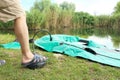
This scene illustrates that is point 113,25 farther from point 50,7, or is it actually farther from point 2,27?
point 2,27

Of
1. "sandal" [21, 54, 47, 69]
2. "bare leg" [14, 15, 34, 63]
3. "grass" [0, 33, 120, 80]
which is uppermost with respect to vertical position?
"bare leg" [14, 15, 34, 63]

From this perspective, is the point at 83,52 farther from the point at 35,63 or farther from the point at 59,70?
the point at 35,63

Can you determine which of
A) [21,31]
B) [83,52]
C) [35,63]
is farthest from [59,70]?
[83,52]

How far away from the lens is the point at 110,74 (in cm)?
333

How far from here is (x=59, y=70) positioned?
3.24 metres

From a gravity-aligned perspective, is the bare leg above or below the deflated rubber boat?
above

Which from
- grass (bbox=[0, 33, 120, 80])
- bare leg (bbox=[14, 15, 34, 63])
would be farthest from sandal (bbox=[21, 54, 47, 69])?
bare leg (bbox=[14, 15, 34, 63])

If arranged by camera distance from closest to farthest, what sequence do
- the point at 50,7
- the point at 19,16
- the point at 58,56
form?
the point at 19,16
the point at 58,56
the point at 50,7

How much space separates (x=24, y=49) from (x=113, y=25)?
777 inches

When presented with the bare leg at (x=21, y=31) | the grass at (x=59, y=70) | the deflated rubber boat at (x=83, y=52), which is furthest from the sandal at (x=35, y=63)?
the deflated rubber boat at (x=83, y=52)

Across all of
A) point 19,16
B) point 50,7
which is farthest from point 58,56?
point 50,7

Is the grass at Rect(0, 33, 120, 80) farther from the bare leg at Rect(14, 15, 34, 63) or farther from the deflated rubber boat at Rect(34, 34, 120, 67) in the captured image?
the bare leg at Rect(14, 15, 34, 63)

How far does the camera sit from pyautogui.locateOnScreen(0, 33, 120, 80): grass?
3.02m

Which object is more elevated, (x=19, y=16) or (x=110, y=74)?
(x=19, y=16)
